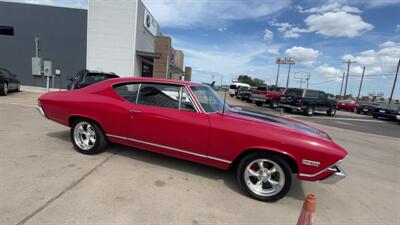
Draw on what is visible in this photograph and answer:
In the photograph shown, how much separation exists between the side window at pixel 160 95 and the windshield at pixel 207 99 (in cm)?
32

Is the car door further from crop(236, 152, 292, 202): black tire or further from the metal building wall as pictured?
the metal building wall

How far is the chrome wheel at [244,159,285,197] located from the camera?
10.9 feet

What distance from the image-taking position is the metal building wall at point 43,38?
1681cm

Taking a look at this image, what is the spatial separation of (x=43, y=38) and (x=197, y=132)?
1856 centimetres

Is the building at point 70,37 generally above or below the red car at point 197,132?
above

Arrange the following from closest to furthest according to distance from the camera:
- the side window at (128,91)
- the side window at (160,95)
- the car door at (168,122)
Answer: the car door at (168,122)
the side window at (160,95)
the side window at (128,91)

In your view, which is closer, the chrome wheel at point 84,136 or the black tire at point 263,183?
the black tire at point 263,183

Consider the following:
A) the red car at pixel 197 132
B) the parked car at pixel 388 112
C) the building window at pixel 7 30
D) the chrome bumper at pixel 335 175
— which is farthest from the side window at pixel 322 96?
the building window at pixel 7 30

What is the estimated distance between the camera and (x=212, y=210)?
9.78ft

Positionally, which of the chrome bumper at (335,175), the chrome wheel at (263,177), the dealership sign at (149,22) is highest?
the dealership sign at (149,22)

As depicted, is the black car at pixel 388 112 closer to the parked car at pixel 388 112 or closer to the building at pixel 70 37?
the parked car at pixel 388 112

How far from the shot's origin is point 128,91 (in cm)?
419

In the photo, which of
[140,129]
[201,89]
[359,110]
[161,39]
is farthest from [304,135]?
[359,110]

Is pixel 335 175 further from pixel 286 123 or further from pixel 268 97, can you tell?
pixel 268 97
